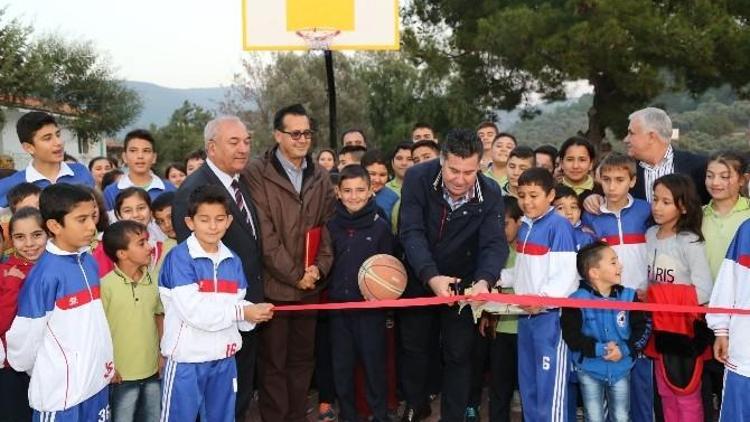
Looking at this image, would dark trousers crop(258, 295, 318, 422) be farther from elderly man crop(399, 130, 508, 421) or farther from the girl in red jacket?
the girl in red jacket

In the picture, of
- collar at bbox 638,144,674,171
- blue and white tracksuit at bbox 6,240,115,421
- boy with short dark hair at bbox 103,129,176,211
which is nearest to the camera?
blue and white tracksuit at bbox 6,240,115,421

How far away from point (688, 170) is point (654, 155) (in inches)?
13.6

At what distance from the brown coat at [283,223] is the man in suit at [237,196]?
0.10 m

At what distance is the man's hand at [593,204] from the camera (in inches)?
194

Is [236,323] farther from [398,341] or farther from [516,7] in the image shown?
[516,7]

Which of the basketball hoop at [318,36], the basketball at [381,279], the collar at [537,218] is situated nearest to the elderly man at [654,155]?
the collar at [537,218]

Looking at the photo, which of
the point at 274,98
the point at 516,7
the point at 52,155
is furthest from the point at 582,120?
the point at 52,155

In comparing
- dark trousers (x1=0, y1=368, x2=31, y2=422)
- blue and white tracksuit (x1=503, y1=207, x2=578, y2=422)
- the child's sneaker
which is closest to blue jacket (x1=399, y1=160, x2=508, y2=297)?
blue and white tracksuit (x1=503, y1=207, x2=578, y2=422)

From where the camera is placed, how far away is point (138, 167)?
614 cm

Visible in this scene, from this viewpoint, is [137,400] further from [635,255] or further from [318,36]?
[318,36]

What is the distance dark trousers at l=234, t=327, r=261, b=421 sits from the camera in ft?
15.6

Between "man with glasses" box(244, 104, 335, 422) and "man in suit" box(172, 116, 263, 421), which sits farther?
"man with glasses" box(244, 104, 335, 422)

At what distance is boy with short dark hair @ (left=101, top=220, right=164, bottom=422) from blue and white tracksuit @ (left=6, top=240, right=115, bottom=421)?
40cm

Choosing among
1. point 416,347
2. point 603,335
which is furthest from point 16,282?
point 603,335
